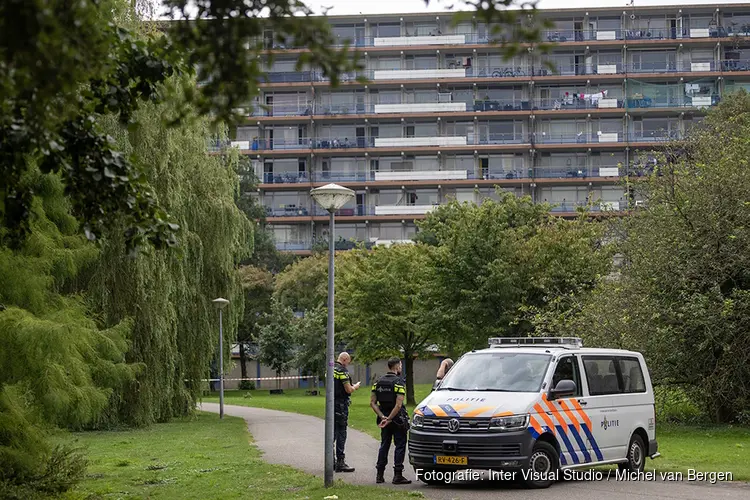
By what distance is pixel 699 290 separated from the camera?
27531 mm

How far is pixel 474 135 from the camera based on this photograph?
296 ft

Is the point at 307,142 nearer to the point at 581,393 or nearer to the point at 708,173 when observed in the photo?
the point at 708,173

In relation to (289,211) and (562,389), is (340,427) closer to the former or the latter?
(562,389)

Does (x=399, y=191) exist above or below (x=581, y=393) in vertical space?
above

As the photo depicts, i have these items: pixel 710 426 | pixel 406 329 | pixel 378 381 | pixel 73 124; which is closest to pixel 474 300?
pixel 406 329

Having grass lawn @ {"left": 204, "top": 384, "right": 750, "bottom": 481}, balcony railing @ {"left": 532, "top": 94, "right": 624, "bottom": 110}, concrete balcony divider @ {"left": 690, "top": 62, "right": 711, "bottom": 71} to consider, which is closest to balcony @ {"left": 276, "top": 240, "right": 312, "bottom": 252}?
balcony railing @ {"left": 532, "top": 94, "right": 624, "bottom": 110}

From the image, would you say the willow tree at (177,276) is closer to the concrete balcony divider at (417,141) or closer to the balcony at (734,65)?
the concrete balcony divider at (417,141)

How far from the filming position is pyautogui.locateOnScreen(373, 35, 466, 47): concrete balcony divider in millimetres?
90562

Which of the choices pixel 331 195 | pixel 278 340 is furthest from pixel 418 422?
pixel 278 340

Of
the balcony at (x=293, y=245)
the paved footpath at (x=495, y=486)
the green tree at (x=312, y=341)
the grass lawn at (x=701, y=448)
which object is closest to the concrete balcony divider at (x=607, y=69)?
the balcony at (x=293, y=245)

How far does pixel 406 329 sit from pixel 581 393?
30354 mm

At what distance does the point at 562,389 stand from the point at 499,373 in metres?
1.02

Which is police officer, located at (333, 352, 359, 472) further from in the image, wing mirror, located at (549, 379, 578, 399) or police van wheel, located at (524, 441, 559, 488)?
police van wheel, located at (524, 441, 559, 488)

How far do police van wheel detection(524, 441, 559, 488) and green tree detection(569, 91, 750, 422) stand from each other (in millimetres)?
12851
